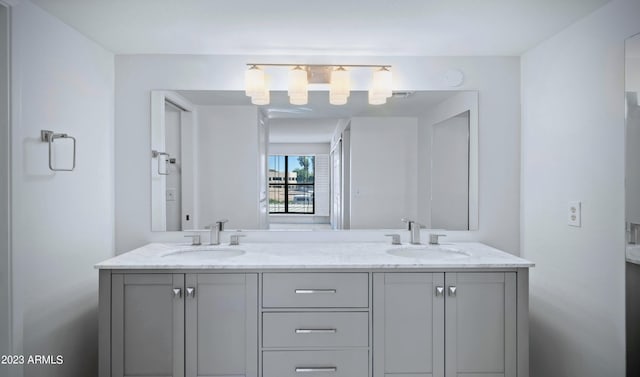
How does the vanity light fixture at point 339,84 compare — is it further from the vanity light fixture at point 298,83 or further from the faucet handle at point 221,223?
the faucet handle at point 221,223

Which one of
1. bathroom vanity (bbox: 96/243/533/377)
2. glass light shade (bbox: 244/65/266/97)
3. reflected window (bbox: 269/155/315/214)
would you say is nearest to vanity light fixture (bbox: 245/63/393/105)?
glass light shade (bbox: 244/65/266/97)

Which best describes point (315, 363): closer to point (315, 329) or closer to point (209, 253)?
point (315, 329)

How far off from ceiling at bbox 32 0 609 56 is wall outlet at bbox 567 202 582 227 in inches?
38.2

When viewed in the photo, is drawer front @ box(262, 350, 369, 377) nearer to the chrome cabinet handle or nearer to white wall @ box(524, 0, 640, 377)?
the chrome cabinet handle

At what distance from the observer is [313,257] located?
190 cm

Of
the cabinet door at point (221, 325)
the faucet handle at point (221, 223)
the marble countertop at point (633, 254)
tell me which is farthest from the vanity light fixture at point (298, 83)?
the marble countertop at point (633, 254)

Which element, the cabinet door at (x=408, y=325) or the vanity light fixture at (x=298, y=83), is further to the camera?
the vanity light fixture at (x=298, y=83)

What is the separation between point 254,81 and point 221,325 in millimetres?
1438

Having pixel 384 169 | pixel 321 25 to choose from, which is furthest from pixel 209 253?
Answer: pixel 321 25

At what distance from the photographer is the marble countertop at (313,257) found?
175cm

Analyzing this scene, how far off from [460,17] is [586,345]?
179 cm

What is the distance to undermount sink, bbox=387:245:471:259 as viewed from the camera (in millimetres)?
2172

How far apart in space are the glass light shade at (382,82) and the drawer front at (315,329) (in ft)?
4.41

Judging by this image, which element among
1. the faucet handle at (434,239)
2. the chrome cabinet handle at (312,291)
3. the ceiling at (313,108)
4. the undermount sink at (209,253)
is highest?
the ceiling at (313,108)
